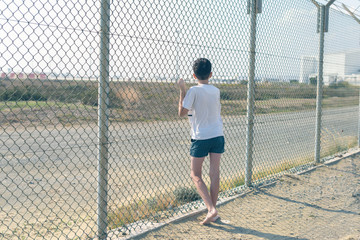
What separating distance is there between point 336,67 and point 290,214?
487 centimetres

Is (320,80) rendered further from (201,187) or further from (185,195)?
(201,187)

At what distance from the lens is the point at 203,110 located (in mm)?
3758

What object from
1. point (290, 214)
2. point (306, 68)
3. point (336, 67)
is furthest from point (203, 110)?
point (336, 67)

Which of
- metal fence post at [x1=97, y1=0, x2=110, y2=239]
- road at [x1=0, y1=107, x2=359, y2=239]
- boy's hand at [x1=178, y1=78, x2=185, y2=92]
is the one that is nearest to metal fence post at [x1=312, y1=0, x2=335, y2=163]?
road at [x1=0, y1=107, x2=359, y2=239]

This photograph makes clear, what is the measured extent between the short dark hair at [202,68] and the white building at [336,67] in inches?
129

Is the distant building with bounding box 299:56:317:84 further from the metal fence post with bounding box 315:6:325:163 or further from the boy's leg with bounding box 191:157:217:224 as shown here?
the boy's leg with bounding box 191:157:217:224

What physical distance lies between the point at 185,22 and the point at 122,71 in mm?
1029

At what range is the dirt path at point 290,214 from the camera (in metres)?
3.84

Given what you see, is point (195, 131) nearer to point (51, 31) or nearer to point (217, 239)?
point (217, 239)

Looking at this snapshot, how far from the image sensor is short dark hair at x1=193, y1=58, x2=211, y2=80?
3.76 m

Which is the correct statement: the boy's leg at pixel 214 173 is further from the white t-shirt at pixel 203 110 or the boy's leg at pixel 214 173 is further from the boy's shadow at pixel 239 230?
the white t-shirt at pixel 203 110

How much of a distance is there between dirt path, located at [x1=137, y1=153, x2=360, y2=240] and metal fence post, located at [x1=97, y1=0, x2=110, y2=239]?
2.17 ft

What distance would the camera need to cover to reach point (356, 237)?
3.82 metres

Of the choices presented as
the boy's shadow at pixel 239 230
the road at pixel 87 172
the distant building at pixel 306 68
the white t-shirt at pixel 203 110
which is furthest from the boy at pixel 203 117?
the distant building at pixel 306 68
